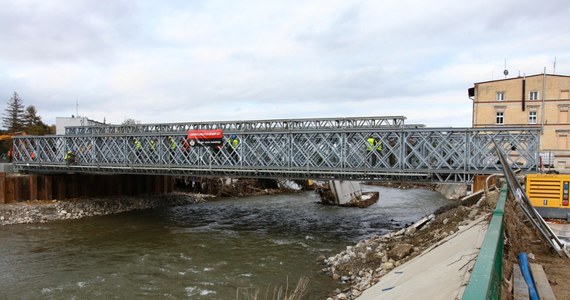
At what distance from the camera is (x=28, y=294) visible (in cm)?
1352

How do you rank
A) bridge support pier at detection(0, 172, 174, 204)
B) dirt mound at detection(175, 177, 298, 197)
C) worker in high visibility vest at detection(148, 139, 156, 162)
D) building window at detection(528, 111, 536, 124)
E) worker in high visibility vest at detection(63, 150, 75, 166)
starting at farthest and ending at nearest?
building window at detection(528, 111, 536, 124)
dirt mound at detection(175, 177, 298, 197)
worker in high visibility vest at detection(63, 150, 75, 166)
bridge support pier at detection(0, 172, 174, 204)
worker in high visibility vest at detection(148, 139, 156, 162)

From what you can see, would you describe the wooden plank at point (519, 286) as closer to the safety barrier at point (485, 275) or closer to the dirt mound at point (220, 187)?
the safety barrier at point (485, 275)

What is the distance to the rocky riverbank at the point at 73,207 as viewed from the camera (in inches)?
1080

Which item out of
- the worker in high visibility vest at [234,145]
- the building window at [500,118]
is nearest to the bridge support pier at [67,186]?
the worker in high visibility vest at [234,145]

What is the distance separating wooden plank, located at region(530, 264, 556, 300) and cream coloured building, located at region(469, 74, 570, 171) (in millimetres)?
46709

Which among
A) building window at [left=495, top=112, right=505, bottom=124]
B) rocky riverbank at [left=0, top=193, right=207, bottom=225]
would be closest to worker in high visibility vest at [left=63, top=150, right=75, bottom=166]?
rocky riverbank at [left=0, top=193, right=207, bottom=225]

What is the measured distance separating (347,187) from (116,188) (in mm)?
20935

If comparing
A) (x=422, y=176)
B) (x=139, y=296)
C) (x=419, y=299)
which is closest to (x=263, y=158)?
(x=422, y=176)

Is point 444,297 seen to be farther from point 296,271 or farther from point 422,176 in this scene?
point 422,176

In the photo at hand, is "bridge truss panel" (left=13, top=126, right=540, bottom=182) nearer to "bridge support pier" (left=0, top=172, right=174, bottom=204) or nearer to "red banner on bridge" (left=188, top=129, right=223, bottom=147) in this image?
"red banner on bridge" (left=188, top=129, right=223, bottom=147)

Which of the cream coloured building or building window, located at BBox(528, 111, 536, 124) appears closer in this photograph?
the cream coloured building

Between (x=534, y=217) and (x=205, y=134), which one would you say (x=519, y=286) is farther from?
(x=205, y=134)

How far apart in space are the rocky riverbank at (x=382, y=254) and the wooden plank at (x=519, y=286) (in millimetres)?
5217

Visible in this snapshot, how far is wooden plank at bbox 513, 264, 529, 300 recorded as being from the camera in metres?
5.55
